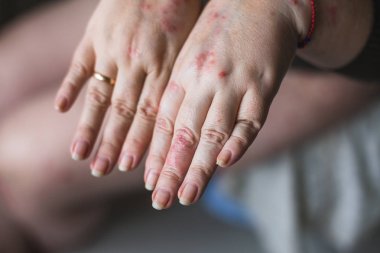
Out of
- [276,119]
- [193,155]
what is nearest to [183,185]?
[193,155]

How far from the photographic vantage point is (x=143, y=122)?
2.08ft

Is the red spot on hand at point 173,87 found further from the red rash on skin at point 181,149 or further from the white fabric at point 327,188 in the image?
the white fabric at point 327,188

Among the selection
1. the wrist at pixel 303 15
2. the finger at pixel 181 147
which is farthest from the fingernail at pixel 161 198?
the wrist at pixel 303 15

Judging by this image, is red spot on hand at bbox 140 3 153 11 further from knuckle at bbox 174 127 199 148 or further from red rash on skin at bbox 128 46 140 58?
knuckle at bbox 174 127 199 148

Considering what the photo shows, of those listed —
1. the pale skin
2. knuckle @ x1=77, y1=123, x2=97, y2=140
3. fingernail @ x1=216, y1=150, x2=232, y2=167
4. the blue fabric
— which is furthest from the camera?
the blue fabric

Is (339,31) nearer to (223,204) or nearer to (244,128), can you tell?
(244,128)

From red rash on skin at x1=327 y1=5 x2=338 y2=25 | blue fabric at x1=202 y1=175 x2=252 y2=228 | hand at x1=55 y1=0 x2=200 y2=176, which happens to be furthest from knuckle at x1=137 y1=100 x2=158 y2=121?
blue fabric at x1=202 y1=175 x2=252 y2=228

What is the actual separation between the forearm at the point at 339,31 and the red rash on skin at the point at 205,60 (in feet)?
0.33

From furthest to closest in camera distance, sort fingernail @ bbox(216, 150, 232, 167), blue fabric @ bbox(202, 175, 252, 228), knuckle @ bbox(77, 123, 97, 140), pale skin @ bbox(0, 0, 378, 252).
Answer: blue fabric @ bbox(202, 175, 252, 228), pale skin @ bbox(0, 0, 378, 252), knuckle @ bbox(77, 123, 97, 140), fingernail @ bbox(216, 150, 232, 167)

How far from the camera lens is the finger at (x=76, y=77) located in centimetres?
66

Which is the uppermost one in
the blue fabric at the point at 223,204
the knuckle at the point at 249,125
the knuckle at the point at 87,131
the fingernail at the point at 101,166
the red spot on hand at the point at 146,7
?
the red spot on hand at the point at 146,7

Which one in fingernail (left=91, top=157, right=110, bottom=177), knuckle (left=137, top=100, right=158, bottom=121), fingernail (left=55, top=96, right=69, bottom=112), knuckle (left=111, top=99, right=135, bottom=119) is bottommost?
fingernail (left=91, top=157, right=110, bottom=177)

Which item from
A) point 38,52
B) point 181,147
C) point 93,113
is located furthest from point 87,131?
point 38,52

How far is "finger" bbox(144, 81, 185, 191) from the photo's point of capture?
1.93 ft
